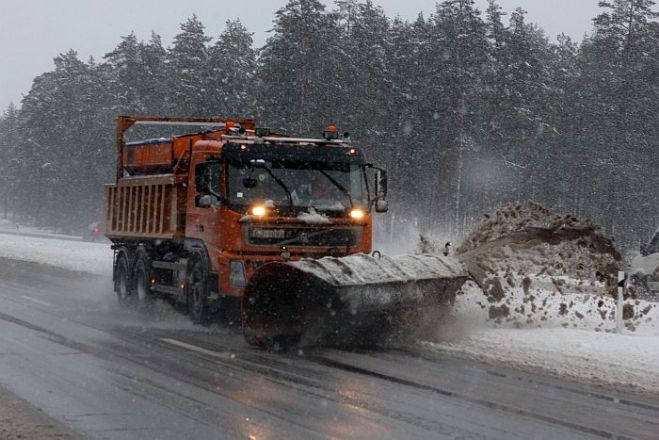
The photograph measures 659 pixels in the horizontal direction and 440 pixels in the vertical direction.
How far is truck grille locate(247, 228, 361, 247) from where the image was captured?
12.8 m

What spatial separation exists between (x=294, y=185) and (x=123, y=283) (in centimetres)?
653

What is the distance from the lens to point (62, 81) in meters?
85.9

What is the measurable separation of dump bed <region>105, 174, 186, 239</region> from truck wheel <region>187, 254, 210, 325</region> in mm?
868

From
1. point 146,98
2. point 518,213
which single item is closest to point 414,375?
point 518,213

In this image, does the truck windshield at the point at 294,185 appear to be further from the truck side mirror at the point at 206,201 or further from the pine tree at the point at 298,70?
the pine tree at the point at 298,70

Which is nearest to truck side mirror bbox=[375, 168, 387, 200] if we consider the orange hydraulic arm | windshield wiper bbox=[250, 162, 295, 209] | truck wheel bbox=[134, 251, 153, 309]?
windshield wiper bbox=[250, 162, 295, 209]

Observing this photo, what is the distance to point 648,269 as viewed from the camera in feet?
67.0

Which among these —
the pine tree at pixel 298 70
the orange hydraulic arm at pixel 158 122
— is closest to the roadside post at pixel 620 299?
the orange hydraulic arm at pixel 158 122

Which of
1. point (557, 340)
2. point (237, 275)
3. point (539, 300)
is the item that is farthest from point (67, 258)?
point (557, 340)

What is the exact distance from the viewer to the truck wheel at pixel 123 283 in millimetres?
17844

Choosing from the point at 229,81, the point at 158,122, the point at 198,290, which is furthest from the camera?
the point at 229,81

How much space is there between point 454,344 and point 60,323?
6.03 m

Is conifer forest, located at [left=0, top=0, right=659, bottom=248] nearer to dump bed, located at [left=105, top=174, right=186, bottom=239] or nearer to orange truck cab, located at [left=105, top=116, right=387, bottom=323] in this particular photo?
dump bed, located at [left=105, top=174, right=186, bottom=239]

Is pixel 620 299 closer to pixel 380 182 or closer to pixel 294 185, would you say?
pixel 380 182
